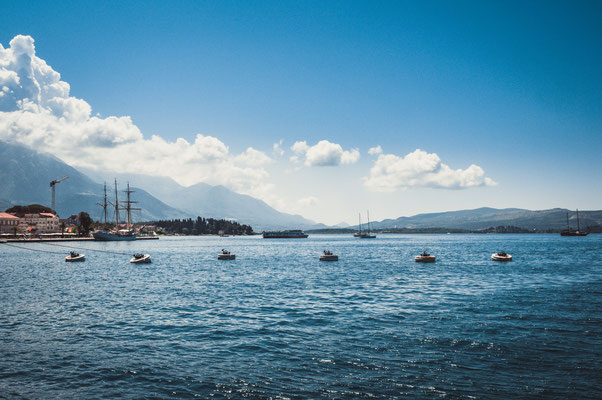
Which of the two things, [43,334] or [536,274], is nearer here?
[43,334]

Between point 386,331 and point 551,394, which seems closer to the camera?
point 551,394

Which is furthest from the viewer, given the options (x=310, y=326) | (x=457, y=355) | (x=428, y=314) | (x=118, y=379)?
(x=428, y=314)

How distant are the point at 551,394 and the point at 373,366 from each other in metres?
7.48

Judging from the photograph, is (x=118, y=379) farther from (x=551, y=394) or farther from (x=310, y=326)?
(x=551, y=394)

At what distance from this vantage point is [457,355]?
19.8m

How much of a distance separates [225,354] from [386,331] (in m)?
11.1

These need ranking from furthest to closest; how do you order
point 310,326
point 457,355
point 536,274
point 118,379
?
1. point 536,274
2. point 310,326
3. point 457,355
4. point 118,379

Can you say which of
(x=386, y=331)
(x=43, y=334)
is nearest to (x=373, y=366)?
(x=386, y=331)

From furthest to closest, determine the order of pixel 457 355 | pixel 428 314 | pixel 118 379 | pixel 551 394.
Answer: pixel 428 314, pixel 457 355, pixel 118 379, pixel 551 394

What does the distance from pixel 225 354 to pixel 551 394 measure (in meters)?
15.7

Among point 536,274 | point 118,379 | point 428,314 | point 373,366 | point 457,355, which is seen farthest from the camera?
point 536,274

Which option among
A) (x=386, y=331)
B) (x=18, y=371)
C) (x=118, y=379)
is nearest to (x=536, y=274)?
(x=386, y=331)

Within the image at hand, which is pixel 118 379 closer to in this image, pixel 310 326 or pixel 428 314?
pixel 310 326

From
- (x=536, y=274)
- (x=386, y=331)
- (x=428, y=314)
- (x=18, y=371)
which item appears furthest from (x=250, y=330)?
(x=536, y=274)
